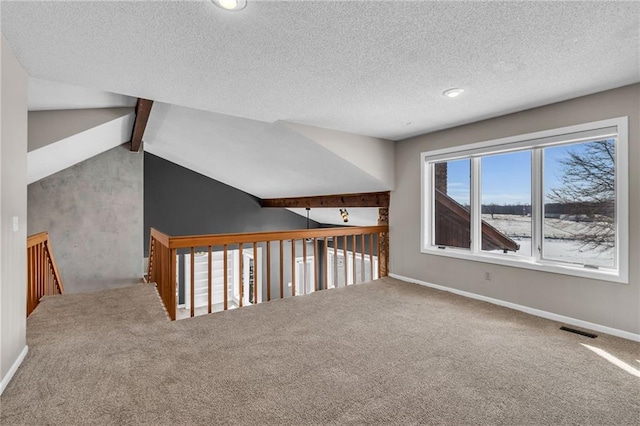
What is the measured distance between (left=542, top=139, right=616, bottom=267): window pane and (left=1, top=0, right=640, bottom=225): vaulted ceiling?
22.9 inches

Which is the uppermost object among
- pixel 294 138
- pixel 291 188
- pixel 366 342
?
pixel 294 138

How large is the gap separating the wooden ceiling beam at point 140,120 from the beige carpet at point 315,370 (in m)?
2.38

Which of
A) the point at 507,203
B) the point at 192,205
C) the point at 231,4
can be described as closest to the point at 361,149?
the point at 507,203

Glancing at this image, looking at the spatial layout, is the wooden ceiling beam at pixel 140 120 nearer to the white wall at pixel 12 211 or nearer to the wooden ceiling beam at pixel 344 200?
the white wall at pixel 12 211

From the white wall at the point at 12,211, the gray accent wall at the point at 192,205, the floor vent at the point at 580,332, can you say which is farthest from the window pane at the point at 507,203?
the gray accent wall at the point at 192,205

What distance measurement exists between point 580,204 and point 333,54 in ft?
9.12

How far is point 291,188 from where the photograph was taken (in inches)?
273

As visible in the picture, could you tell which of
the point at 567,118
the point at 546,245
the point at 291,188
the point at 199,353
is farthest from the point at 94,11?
the point at 291,188

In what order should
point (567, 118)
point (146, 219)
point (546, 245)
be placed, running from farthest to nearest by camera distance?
point (146, 219), point (546, 245), point (567, 118)

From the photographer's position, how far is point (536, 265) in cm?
325

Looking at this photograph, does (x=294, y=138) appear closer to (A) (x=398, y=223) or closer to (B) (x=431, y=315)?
(A) (x=398, y=223)

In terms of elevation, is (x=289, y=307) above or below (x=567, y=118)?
below

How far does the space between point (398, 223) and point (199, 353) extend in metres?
3.37

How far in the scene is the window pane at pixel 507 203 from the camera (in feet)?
11.3
